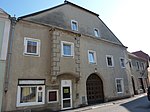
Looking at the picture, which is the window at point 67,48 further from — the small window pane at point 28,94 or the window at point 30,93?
the small window pane at point 28,94

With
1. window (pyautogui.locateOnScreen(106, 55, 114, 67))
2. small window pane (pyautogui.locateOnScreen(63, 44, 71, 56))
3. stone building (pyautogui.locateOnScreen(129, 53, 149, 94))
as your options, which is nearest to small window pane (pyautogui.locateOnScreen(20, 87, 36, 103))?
small window pane (pyautogui.locateOnScreen(63, 44, 71, 56))

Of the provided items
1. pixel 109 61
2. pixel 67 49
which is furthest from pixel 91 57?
pixel 67 49

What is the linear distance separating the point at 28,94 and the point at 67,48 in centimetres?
555

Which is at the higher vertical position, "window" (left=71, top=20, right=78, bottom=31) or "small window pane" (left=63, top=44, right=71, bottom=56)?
"window" (left=71, top=20, right=78, bottom=31)

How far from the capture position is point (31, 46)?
11.7m

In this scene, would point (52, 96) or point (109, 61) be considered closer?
point (52, 96)

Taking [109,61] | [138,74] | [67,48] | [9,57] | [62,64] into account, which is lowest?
[138,74]

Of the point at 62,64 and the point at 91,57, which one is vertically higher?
the point at 91,57

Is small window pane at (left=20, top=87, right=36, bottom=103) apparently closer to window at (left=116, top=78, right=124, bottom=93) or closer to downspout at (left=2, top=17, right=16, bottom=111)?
downspout at (left=2, top=17, right=16, bottom=111)

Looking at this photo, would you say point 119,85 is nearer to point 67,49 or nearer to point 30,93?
point 67,49

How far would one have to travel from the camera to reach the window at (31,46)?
11.3 m

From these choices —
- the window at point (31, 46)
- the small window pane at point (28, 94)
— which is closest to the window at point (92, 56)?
the window at point (31, 46)

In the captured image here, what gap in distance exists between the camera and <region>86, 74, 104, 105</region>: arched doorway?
1456 cm

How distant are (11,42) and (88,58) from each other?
7937mm
